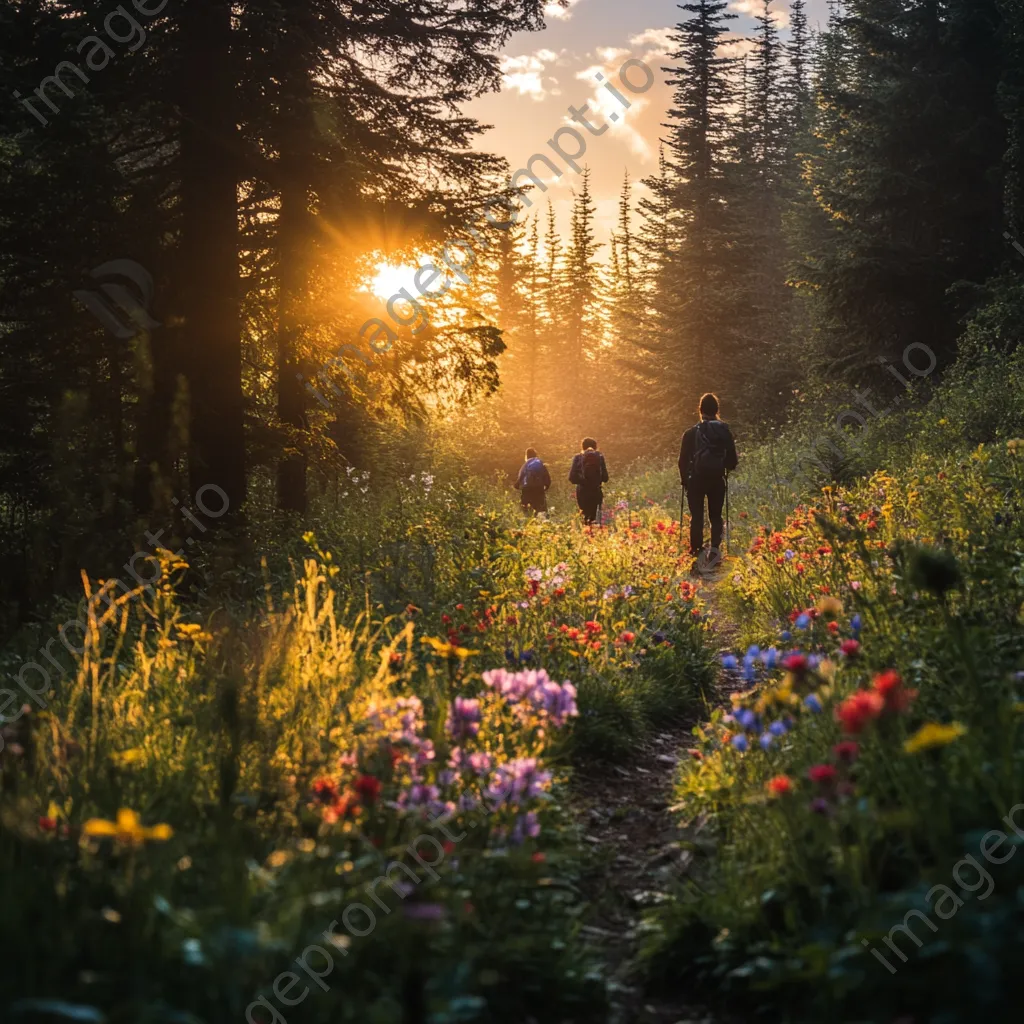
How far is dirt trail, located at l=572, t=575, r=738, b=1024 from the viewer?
3.12 metres

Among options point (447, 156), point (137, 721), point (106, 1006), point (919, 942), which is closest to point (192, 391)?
point (447, 156)

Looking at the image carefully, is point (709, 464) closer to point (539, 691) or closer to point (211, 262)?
point (211, 262)

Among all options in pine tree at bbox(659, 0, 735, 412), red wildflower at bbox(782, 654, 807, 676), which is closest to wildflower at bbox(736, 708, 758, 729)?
red wildflower at bbox(782, 654, 807, 676)

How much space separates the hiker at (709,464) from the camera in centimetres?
1241

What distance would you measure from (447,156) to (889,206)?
13.3 meters

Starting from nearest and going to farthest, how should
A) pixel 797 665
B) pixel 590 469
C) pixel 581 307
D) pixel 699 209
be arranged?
pixel 797 665, pixel 590 469, pixel 699 209, pixel 581 307

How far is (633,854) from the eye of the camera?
4.30 meters

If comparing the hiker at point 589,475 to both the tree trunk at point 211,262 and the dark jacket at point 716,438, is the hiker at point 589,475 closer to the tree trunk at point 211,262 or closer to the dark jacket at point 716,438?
the dark jacket at point 716,438

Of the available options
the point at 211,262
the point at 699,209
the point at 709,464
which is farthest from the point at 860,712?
the point at 699,209

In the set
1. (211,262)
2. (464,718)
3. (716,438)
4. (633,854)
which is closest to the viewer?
(464,718)

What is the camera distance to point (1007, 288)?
1795 cm

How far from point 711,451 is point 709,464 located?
19 cm

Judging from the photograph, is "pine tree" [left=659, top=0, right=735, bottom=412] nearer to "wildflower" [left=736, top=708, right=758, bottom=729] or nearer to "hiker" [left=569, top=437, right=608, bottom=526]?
"hiker" [left=569, top=437, right=608, bottom=526]

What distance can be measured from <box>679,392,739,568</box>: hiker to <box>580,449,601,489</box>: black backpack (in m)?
3.11
